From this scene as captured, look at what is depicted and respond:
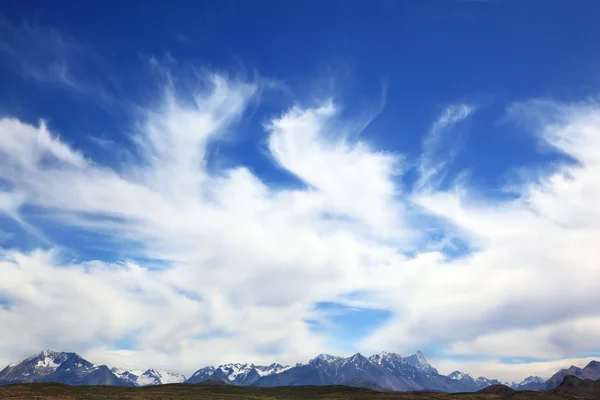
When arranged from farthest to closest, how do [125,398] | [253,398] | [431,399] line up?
1. [431,399]
2. [253,398]
3. [125,398]

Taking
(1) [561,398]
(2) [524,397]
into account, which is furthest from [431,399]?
(1) [561,398]

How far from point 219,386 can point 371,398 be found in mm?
65413

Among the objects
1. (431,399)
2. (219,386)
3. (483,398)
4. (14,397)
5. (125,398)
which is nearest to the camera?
(14,397)

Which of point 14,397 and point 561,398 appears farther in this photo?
point 561,398

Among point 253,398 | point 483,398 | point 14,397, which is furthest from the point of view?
point 483,398

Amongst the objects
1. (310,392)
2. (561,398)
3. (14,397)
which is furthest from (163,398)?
(561,398)

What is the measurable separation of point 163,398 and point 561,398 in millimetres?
131958

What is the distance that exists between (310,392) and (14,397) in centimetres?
9028

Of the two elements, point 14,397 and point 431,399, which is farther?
point 431,399

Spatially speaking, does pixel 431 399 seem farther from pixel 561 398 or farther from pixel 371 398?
pixel 561 398

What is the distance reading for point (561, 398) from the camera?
509ft

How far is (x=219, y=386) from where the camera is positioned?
571 ft

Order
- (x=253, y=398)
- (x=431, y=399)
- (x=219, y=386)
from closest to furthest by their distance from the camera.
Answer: (x=253, y=398) → (x=431, y=399) → (x=219, y=386)

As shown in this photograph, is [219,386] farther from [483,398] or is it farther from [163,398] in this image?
[483,398]
